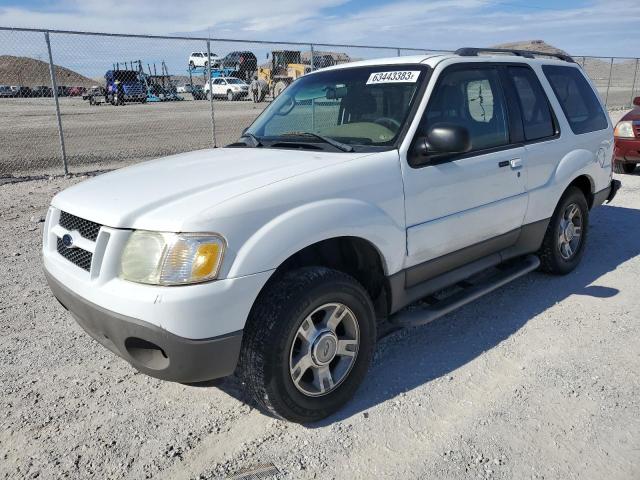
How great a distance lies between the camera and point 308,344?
2.79m

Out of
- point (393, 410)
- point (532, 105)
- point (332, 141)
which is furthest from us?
point (532, 105)

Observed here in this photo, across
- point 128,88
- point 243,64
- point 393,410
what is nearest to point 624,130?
point 393,410

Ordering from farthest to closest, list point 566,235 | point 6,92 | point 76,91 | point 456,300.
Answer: point 76,91
point 6,92
point 566,235
point 456,300

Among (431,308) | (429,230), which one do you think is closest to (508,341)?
(431,308)

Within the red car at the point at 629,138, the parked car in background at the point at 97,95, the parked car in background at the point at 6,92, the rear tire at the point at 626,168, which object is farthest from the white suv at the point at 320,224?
the parked car in background at the point at 97,95

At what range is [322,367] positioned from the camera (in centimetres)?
288

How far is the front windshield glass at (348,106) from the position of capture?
3.45 m

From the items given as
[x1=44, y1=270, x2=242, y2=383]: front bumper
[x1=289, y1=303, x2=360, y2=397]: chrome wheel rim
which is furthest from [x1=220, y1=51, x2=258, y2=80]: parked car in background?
[x1=44, y1=270, x2=242, y2=383]: front bumper

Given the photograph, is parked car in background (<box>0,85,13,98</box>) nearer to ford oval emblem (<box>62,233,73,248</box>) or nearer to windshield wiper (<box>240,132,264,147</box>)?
windshield wiper (<box>240,132,264,147</box>)

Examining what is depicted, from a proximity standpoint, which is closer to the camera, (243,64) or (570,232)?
(570,232)

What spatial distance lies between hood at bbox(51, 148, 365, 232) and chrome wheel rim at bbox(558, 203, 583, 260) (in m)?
2.62

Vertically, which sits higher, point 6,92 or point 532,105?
point 6,92

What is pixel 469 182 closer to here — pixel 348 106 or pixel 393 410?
pixel 348 106

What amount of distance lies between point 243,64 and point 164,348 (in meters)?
40.1
